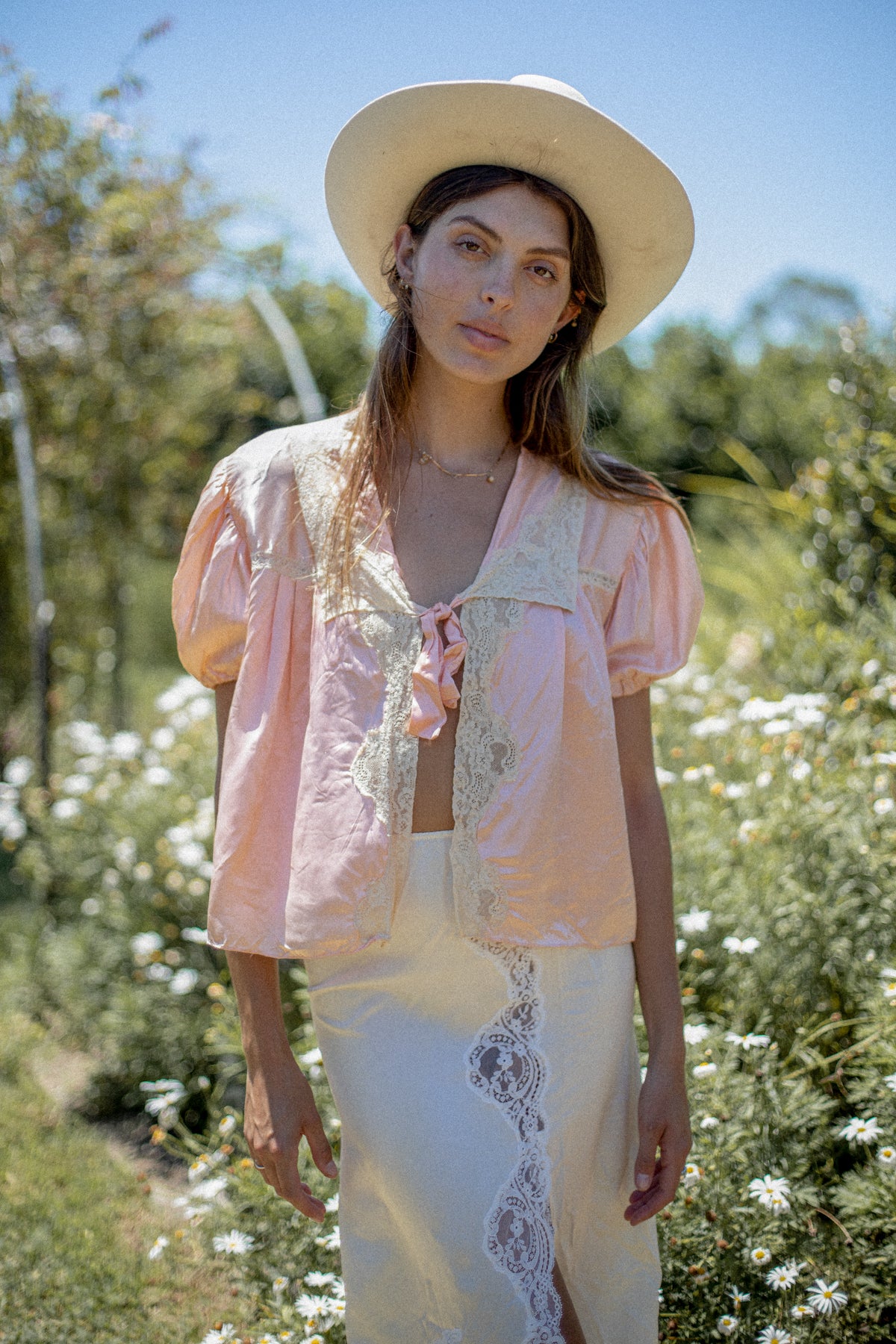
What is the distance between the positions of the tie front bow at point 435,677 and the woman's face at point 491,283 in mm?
369

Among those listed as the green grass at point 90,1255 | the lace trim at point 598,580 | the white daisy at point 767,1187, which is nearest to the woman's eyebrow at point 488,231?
the lace trim at point 598,580

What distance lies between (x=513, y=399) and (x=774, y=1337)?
4.97ft

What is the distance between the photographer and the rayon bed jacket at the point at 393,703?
1.46 m

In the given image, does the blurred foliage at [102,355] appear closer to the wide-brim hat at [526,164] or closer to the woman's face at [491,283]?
the wide-brim hat at [526,164]

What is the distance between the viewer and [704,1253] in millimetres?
1931

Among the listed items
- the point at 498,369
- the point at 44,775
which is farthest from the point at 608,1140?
the point at 44,775

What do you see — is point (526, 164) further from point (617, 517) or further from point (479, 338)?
point (617, 517)

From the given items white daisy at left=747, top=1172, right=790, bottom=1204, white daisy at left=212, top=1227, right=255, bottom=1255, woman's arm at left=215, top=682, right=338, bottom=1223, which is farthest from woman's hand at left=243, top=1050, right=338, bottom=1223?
white daisy at left=747, top=1172, right=790, bottom=1204

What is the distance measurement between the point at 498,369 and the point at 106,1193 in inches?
86.4

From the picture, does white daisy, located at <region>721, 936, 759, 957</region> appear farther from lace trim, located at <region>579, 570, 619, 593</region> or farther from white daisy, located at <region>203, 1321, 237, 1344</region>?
white daisy, located at <region>203, 1321, 237, 1344</region>

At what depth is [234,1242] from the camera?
80.6 inches

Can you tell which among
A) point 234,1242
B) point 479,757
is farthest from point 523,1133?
point 234,1242

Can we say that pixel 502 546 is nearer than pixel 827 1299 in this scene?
Yes

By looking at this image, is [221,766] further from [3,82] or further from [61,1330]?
[3,82]
